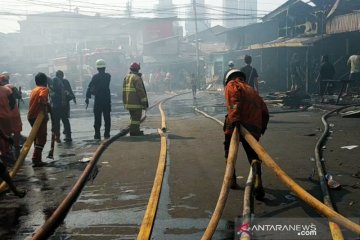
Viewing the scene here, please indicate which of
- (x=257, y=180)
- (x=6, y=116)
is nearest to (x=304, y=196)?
(x=257, y=180)

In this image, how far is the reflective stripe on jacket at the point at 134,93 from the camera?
9719 millimetres

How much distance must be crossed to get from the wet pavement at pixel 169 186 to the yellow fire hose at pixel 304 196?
470 millimetres

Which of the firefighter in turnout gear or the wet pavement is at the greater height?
the firefighter in turnout gear

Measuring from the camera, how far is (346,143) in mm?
7492

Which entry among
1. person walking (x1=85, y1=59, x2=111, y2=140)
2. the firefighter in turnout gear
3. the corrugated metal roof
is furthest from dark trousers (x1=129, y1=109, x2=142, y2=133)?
the corrugated metal roof

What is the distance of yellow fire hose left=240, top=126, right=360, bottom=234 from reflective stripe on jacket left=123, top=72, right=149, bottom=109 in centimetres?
572

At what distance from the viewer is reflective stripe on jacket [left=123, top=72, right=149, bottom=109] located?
9.72 meters

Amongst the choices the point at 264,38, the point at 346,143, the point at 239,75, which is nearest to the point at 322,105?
the point at 346,143

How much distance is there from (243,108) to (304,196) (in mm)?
1395

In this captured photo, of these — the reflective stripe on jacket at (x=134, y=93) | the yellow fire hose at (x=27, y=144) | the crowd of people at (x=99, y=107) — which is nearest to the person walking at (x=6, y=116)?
the crowd of people at (x=99, y=107)

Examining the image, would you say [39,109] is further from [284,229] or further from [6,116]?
[284,229]

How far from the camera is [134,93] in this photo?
9812 millimetres

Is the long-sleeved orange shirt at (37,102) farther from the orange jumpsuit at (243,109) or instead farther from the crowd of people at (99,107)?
the orange jumpsuit at (243,109)

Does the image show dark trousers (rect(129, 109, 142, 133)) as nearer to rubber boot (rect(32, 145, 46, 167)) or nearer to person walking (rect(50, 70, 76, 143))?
person walking (rect(50, 70, 76, 143))
